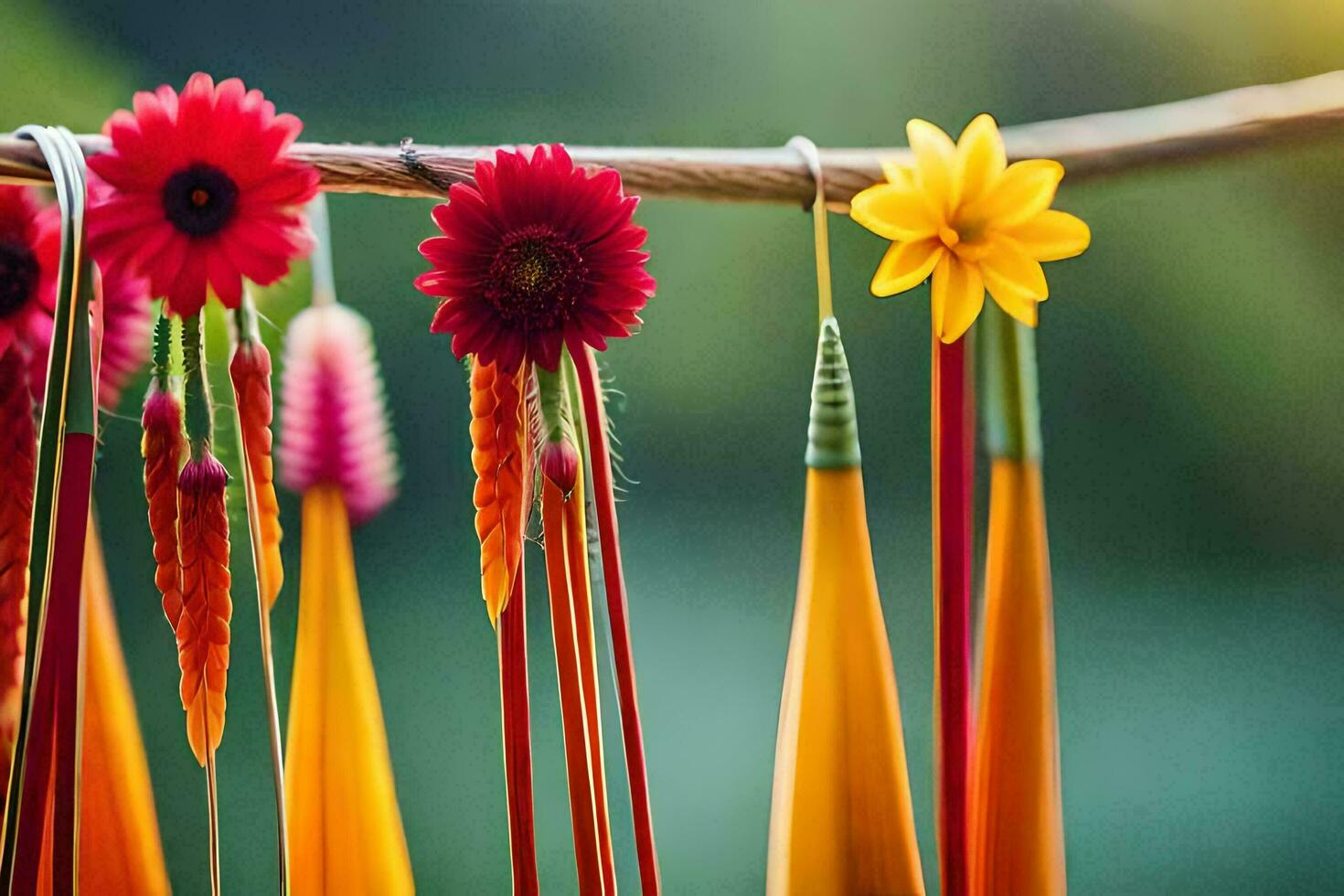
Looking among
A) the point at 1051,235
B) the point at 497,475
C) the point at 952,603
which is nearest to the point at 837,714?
the point at 952,603

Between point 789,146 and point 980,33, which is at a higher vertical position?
point 980,33

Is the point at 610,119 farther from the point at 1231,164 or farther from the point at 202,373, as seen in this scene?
the point at 1231,164

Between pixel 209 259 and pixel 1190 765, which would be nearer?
pixel 209 259

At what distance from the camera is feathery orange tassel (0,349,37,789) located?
2.68ft

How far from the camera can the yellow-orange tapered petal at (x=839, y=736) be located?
2.90ft

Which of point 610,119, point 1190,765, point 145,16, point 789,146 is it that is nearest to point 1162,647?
point 1190,765

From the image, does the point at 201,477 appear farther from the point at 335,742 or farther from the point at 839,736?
the point at 839,736

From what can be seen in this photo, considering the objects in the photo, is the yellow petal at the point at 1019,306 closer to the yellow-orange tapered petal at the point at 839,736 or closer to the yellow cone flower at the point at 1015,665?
the yellow cone flower at the point at 1015,665

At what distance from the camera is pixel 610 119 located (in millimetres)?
932

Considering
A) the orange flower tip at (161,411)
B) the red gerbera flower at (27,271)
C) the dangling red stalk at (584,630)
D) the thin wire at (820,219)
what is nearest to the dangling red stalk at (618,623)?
the dangling red stalk at (584,630)

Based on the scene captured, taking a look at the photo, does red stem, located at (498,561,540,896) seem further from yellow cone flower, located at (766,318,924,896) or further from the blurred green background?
yellow cone flower, located at (766,318,924,896)

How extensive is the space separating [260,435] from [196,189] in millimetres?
210

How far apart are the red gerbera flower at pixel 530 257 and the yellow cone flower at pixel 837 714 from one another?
0.21 metres

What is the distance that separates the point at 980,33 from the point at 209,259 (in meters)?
0.74
